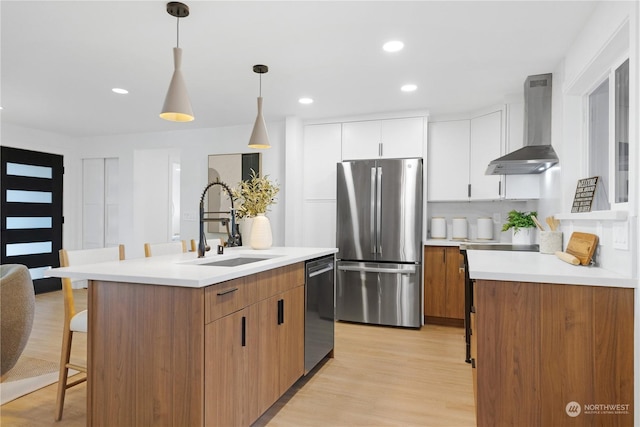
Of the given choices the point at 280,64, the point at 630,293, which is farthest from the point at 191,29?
the point at 630,293

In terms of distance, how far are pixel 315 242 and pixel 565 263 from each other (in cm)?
290

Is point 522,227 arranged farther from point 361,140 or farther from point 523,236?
point 361,140

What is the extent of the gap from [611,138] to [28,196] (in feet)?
22.2

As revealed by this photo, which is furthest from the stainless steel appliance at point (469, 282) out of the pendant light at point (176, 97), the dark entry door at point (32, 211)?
the dark entry door at point (32, 211)

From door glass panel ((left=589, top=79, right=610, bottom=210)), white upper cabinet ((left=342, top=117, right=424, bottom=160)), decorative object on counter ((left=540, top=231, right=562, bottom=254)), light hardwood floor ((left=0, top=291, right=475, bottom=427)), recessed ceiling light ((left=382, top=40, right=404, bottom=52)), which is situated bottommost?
light hardwood floor ((left=0, top=291, right=475, bottom=427))

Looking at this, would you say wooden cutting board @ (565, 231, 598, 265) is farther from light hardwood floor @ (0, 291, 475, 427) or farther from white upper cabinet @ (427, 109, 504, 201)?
white upper cabinet @ (427, 109, 504, 201)

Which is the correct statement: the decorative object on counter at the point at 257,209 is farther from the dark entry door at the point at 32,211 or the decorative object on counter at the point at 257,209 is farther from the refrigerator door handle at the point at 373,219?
the dark entry door at the point at 32,211

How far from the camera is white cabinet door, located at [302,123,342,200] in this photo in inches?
182

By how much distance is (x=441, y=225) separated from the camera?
4609 mm

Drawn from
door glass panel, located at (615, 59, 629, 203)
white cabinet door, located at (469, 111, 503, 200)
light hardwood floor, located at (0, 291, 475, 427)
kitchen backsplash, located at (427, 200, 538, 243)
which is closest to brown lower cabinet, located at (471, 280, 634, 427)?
light hardwood floor, located at (0, 291, 475, 427)

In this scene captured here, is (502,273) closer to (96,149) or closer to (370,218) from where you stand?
(370,218)

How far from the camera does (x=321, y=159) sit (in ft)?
15.3

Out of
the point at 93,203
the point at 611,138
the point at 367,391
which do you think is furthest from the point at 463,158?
the point at 93,203

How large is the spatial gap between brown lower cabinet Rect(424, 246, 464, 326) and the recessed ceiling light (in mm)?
2213
